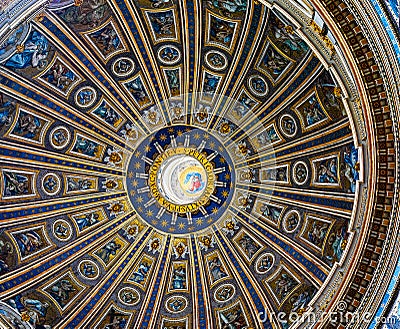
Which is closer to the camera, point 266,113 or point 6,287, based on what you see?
point 6,287

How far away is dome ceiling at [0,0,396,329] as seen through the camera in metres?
22.2

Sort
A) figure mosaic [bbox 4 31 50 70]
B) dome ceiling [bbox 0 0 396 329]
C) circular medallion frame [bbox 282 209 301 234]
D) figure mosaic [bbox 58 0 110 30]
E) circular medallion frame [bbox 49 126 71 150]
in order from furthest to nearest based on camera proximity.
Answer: circular medallion frame [bbox 49 126 71 150]
circular medallion frame [bbox 282 209 301 234]
dome ceiling [bbox 0 0 396 329]
figure mosaic [bbox 58 0 110 30]
figure mosaic [bbox 4 31 50 70]

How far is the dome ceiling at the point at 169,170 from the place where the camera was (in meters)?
22.2

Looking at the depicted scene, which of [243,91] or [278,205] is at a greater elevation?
[243,91]

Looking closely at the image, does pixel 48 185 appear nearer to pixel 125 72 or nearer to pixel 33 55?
pixel 125 72

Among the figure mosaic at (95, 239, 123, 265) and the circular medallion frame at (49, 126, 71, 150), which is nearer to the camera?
the circular medallion frame at (49, 126, 71, 150)

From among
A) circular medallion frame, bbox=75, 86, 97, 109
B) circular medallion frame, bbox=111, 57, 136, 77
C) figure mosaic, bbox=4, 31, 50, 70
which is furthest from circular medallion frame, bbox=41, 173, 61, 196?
circular medallion frame, bbox=111, 57, 136, 77

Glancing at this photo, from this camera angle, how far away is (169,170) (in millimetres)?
26516

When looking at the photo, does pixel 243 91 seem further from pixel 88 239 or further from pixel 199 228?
pixel 88 239

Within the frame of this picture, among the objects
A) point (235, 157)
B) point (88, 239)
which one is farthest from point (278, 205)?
point (88, 239)

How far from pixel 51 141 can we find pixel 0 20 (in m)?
6.89

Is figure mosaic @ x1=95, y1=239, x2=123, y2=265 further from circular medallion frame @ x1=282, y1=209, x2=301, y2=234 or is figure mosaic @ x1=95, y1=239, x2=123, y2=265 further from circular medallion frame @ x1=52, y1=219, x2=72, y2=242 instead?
circular medallion frame @ x1=282, y1=209, x2=301, y2=234

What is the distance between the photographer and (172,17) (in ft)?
75.2

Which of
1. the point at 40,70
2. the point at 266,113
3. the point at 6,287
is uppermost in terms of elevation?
the point at 266,113
